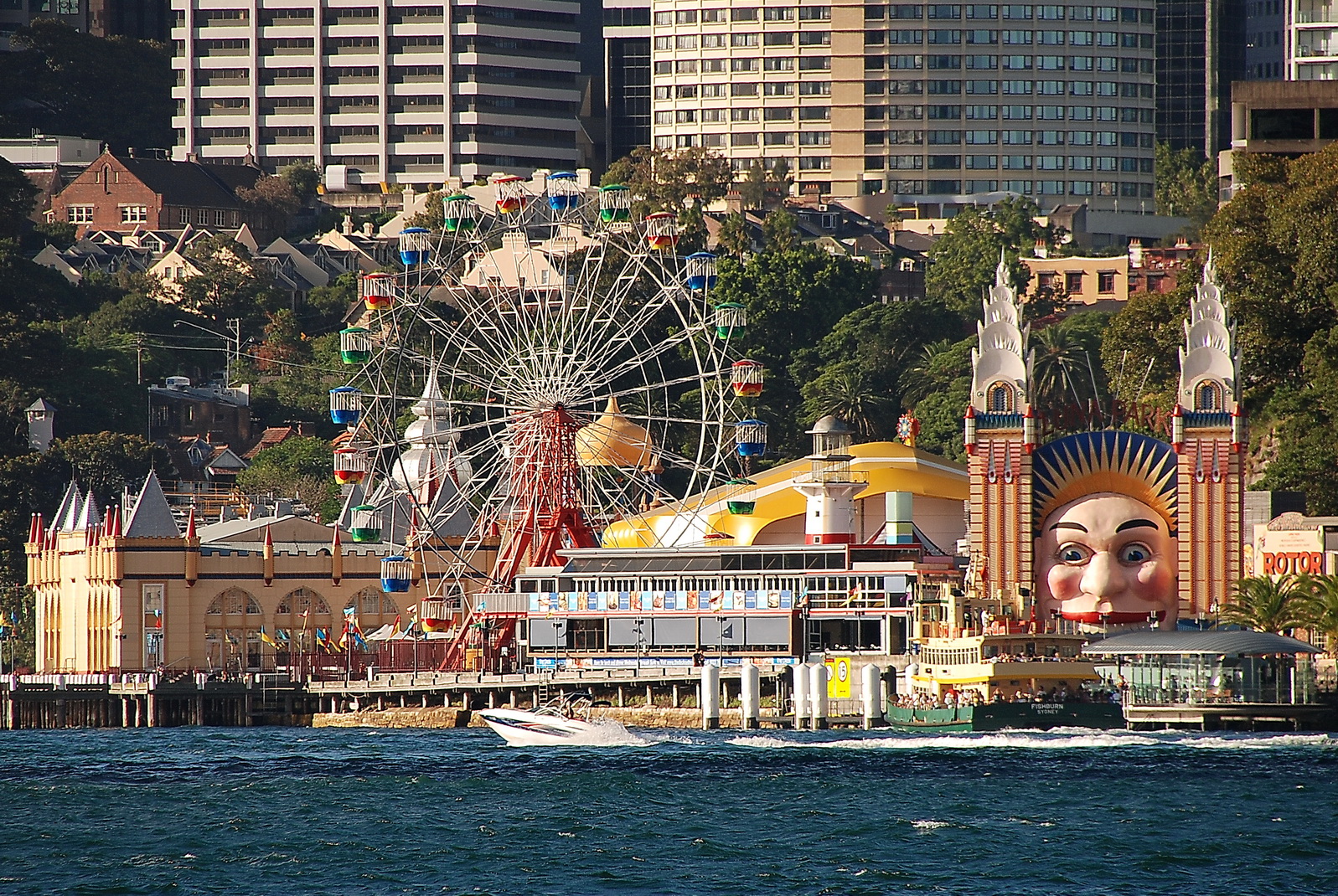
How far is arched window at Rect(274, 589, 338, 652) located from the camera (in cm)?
15288

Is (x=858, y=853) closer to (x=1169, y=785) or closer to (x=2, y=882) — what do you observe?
(x=1169, y=785)

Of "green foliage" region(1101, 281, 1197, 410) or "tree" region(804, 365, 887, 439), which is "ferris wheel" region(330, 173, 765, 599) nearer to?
"green foliage" region(1101, 281, 1197, 410)

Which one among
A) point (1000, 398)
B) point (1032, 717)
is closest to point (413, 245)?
point (1000, 398)

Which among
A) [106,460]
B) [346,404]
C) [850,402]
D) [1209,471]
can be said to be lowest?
[1209,471]

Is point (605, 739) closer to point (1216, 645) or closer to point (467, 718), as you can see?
point (467, 718)

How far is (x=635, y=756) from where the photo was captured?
113 m

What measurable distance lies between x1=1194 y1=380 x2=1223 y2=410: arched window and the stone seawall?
22995 mm

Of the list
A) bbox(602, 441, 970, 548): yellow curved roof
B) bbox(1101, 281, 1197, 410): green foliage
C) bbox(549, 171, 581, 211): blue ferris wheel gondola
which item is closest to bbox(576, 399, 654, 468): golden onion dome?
bbox(602, 441, 970, 548): yellow curved roof

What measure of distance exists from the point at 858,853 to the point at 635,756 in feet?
88.7

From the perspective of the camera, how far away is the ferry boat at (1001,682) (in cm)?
11588

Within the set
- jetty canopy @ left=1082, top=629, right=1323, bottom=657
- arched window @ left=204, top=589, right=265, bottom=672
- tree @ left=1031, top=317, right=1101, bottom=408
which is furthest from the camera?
tree @ left=1031, top=317, right=1101, bottom=408

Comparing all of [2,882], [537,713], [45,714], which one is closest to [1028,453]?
[537,713]

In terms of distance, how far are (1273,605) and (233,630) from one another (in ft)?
189

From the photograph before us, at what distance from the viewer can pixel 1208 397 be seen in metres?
127
